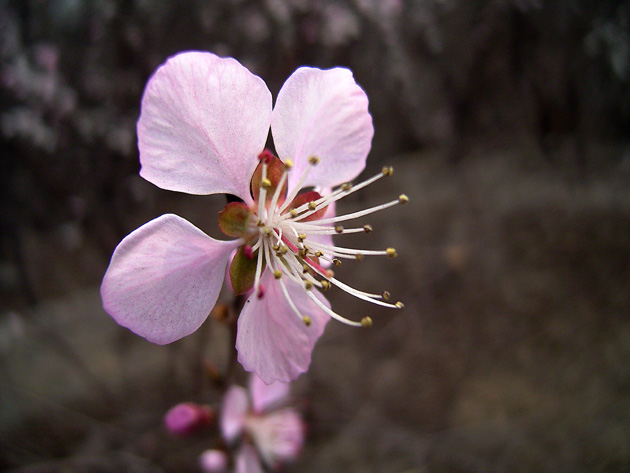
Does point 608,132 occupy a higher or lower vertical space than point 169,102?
lower

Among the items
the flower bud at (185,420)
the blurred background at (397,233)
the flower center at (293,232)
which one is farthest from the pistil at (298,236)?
the blurred background at (397,233)

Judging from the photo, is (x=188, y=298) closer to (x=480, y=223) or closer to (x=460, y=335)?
(x=460, y=335)

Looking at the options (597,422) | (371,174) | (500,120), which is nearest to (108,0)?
(371,174)

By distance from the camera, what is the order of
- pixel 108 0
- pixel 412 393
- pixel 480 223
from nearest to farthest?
1. pixel 108 0
2. pixel 412 393
3. pixel 480 223

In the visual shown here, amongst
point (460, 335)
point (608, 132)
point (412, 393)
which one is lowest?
point (412, 393)

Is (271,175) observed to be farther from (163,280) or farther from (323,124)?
(163,280)

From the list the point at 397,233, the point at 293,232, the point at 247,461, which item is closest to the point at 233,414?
the point at 247,461

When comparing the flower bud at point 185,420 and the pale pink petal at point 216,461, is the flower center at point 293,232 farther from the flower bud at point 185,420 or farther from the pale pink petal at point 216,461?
the pale pink petal at point 216,461

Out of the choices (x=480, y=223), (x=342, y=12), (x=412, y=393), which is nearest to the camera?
(x=342, y=12)
